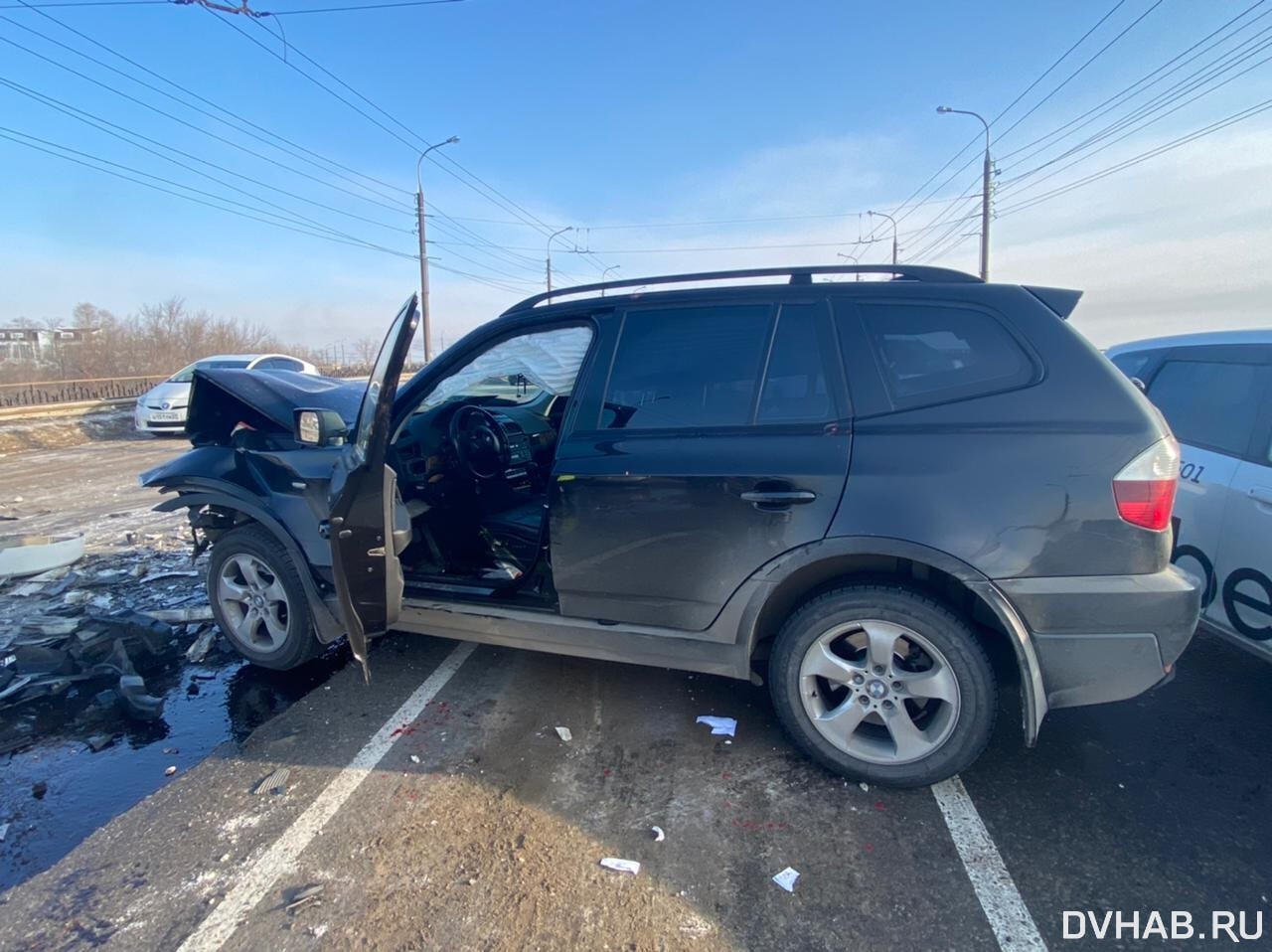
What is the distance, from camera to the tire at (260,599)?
3441 mm

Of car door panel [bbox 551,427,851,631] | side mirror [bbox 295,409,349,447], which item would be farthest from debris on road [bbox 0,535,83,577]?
car door panel [bbox 551,427,851,631]

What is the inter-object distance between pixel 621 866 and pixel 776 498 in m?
1.43

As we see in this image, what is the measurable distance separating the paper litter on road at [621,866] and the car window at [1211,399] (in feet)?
11.4

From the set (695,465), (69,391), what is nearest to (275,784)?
(695,465)

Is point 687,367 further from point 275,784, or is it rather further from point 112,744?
point 112,744

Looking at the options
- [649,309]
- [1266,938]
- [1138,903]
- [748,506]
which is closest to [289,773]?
[748,506]

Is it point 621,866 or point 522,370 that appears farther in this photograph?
point 522,370

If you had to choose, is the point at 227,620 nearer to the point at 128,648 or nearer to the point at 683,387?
the point at 128,648

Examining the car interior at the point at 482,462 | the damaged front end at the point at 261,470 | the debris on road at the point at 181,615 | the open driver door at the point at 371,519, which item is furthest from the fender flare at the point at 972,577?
the debris on road at the point at 181,615

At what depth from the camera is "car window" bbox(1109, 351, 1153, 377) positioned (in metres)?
4.03

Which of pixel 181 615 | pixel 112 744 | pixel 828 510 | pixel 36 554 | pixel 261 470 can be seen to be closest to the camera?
pixel 828 510

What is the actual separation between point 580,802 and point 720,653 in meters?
0.81

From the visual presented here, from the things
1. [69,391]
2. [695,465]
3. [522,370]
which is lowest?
[69,391]

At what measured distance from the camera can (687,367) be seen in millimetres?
2789
